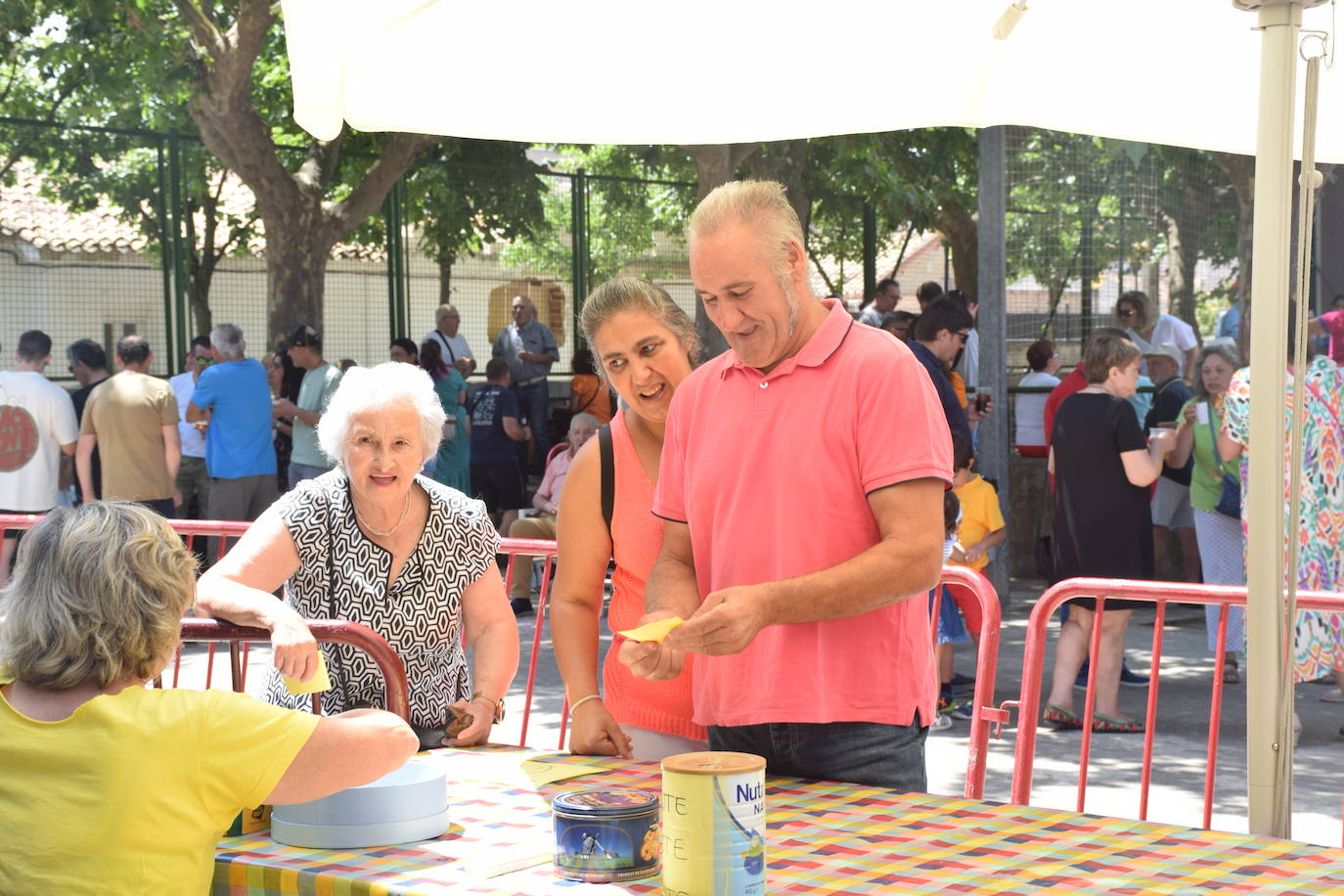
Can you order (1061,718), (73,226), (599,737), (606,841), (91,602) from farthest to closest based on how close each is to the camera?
(73,226) → (1061,718) → (599,737) → (91,602) → (606,841)

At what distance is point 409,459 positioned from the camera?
3.65 meters

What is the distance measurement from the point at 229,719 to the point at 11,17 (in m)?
14.5

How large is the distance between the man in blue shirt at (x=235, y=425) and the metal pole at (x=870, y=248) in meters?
8.13

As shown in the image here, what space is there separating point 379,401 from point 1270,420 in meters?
2.06

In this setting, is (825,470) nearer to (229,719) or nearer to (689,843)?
(689,843)

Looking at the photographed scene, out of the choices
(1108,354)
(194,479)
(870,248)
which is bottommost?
(194,479)

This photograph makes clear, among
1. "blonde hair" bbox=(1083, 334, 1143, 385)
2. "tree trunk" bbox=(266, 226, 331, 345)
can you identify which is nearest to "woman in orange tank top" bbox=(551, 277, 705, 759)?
"blonde hair" bbox=(1083, 334, 1143, 385)

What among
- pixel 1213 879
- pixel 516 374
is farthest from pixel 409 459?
pixel 516 374

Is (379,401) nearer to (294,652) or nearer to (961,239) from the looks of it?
(294,652)

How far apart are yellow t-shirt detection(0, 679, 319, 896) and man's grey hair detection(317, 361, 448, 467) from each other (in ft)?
4.65

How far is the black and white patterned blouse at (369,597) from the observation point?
11.5 feet

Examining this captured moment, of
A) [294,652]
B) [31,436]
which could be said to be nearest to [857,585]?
[294,652]

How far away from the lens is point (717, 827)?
199 centimetres

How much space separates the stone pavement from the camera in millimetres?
6172
